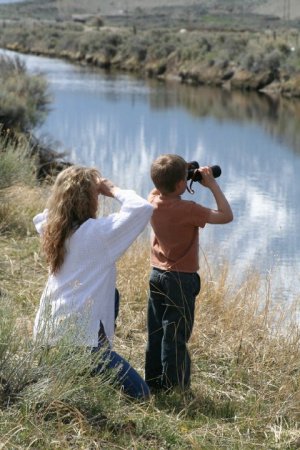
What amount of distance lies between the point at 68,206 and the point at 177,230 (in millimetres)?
554

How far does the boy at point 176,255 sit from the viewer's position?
13.9 feet

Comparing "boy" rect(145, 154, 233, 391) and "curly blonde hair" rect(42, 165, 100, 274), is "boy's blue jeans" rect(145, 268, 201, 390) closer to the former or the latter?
"boy" rect(145, 154, 233, 391)

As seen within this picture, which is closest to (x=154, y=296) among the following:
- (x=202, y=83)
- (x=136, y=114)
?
(x=136, y=114)

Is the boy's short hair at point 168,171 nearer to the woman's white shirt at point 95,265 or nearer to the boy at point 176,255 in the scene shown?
the boy at point 176,255

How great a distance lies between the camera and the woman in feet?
13.2

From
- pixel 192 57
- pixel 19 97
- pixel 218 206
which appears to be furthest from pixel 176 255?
pixel 192 57

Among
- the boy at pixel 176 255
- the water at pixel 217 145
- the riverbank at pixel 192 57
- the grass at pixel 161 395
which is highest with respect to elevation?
the boy at pixel 176 255

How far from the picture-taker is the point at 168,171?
4.18 meters

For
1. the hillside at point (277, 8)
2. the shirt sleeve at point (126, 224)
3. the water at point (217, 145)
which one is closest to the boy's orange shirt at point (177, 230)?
the shirt sleeve at point (126, 224)

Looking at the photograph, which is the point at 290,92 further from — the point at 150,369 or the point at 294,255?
the point at 150,369

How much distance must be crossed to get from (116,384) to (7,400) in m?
0.59

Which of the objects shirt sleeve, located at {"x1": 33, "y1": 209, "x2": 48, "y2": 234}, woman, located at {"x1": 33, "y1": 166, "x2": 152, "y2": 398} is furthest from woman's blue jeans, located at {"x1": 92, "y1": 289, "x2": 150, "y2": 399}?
shirt sleeve, located at {"x1": 33, "y1": 209, "x2": 48, "y2": 234}

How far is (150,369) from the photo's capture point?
15.0ft

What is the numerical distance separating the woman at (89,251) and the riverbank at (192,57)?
30114 mm
